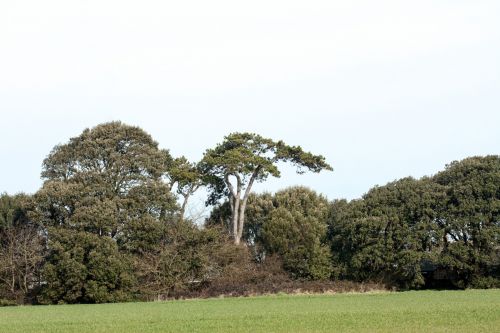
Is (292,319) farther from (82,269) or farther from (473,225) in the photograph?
(473,225)

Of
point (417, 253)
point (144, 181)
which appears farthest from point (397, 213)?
point (144, 181)

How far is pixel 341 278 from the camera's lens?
53062 millimetres

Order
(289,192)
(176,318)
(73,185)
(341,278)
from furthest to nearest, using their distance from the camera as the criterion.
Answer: (289,192) < (341,278) < (73,185) < (176,318)

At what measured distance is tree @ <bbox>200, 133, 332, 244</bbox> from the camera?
5456 cm

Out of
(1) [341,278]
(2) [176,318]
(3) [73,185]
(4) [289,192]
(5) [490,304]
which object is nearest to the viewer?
(2) [176,318]

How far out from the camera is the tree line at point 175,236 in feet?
157

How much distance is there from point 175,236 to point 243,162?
7723 mm

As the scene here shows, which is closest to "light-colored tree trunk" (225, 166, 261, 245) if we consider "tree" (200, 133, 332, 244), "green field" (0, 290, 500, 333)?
"tree" (200, 133, 332, 244)

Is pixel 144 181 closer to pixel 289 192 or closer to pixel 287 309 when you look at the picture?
pixel 289 192

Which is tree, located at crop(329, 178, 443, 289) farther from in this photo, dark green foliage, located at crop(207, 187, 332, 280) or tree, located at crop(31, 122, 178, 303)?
tree, located at crop(31, 122, 178, 303)

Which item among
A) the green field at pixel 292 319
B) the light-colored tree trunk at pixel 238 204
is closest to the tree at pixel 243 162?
the light-colored tree trunk at pixel 238 204

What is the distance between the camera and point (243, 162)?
5450 centimetres

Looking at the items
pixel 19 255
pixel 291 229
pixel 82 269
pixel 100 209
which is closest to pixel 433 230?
pixel 291 229

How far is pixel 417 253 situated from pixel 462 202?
4.52 metres
